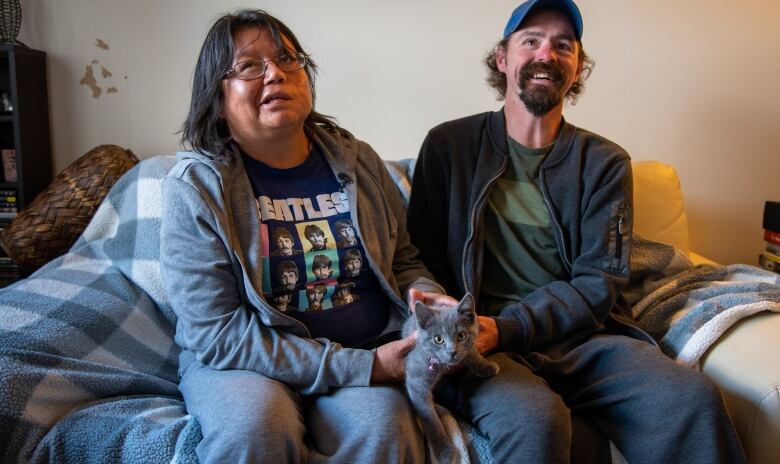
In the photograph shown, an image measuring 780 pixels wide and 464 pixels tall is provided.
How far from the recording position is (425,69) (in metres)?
2.10

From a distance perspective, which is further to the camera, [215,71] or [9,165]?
[9,165]

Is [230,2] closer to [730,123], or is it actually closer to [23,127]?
[23,127]

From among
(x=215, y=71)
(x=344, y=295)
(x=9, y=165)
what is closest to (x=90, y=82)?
(x=9, y=165)

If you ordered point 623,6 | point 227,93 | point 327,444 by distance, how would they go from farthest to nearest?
point 623,6 → point 227,93 → point 327,444

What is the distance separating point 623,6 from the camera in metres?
2.08

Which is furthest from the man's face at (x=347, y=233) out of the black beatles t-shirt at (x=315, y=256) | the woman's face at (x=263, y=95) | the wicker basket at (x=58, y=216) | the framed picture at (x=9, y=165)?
the framed picture at (x=9, y=165)

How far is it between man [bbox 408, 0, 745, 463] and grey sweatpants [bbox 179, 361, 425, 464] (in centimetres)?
21

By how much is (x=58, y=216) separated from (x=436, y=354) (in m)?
1.36

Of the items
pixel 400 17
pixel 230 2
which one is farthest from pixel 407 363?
pixel 230 2

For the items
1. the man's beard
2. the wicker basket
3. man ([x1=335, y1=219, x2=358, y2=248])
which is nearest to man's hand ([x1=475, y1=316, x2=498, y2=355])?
man ([x1=335, y1=219, x2=358, y2=248])

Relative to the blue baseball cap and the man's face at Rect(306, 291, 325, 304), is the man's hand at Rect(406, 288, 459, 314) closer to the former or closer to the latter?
the man's face at Rect(306, 291, 325, 304)

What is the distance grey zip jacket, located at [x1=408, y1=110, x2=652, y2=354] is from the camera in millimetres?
1394

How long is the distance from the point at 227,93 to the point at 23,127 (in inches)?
44.3

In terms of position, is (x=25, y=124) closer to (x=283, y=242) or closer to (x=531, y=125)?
(x=283, y=242)
